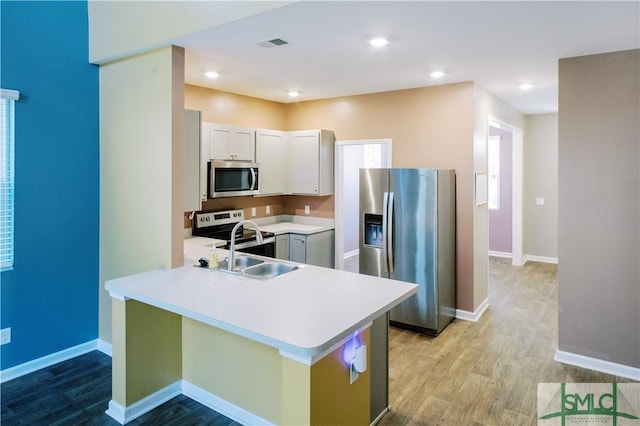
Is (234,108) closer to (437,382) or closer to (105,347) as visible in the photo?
(105,347)

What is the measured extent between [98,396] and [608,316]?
399 centimetres

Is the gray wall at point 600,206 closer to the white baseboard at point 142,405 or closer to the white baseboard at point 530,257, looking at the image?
the white baseboard at point 142,405

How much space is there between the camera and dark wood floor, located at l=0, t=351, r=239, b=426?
2643 mm

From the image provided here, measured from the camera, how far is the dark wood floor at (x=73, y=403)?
2.64m

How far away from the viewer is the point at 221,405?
275 centimetres

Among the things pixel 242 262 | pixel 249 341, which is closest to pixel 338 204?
pixel 242 262

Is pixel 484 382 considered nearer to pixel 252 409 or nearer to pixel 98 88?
pixel 252 409

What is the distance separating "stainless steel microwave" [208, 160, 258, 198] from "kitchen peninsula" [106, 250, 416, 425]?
1.42 meters

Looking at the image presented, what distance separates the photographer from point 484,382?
10.3 feet

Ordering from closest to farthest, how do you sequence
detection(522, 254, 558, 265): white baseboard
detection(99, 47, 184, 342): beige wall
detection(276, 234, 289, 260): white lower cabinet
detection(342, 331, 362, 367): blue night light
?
detection(342, 331, 362, 367): blue night light
detection(99, 47, 184, 342): beige wall
detection(276, 234, 289, 260): white lower cabinet
detection(522, 254, 558, 265): white baseboard

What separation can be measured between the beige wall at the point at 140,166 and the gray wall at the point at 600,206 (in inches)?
125

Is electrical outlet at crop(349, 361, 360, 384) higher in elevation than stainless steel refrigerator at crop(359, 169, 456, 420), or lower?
lower

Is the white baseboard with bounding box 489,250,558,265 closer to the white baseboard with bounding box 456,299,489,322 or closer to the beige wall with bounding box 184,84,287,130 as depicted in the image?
the white baseboard with bounding box 456,299,489,322

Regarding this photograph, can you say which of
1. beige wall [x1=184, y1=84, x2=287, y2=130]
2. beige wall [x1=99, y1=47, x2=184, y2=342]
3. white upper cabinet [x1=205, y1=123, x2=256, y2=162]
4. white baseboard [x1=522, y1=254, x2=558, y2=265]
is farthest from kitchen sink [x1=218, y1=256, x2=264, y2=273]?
white baseboard [x1=522, y1=254, x2=558, y2=265]
